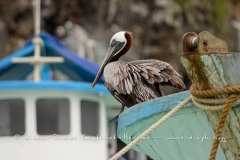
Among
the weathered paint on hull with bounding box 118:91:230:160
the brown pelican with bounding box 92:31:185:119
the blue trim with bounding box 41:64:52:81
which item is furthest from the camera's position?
the blue trim with bounding box 41:64:52:81

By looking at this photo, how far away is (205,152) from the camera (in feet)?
19.7

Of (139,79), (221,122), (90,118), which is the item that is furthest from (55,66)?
(221,122)

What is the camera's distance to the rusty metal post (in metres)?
5.37

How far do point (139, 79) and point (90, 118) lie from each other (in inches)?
266

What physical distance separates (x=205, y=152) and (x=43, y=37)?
10097 mm

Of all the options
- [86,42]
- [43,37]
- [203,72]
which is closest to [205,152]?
[203,72]

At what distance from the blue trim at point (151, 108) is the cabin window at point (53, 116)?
7322 mm

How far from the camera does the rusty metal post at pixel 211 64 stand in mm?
5367

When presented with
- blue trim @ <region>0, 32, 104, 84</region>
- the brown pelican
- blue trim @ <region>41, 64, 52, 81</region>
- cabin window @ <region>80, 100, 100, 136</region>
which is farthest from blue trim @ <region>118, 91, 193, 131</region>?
blue trim @ <region>41, 64, 52, 81</region>

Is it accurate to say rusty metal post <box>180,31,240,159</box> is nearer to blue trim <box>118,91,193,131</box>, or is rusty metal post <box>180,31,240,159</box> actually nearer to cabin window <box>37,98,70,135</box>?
blue trim <box>118,91,193,131</box>

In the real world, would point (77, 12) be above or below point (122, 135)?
above

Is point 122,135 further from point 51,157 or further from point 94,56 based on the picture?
point 94,56

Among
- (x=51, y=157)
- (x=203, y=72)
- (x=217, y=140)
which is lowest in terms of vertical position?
(x=51, y=157)

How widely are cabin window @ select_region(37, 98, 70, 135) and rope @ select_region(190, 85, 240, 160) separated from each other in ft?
27.4
